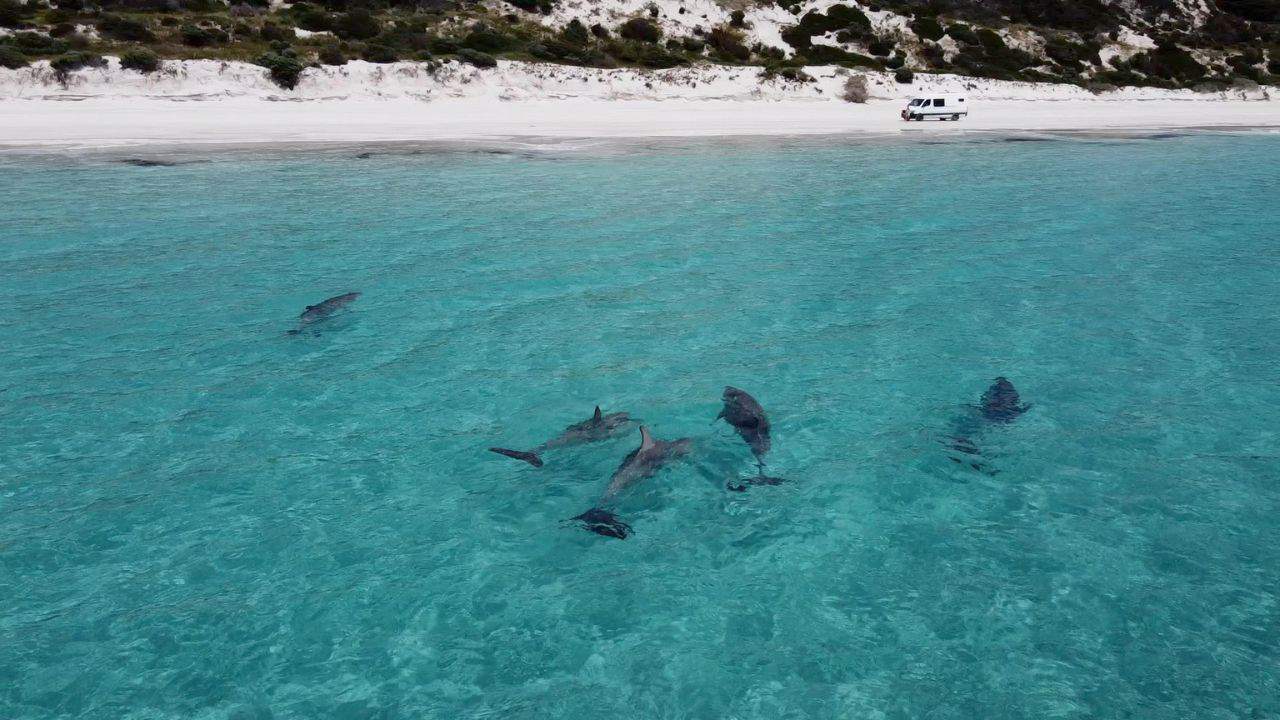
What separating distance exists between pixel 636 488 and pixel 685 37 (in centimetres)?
4448

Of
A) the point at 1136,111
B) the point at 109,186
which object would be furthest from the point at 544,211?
the point at 1136,111

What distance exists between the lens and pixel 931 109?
39344 millimetres

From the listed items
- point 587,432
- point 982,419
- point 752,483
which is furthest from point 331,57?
point 982,419

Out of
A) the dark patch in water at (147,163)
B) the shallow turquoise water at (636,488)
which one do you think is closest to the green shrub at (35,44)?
the dark patch in water at (147,163)

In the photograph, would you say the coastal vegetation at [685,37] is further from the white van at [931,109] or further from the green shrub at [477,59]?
the white van at [931,109]

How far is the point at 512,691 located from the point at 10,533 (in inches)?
196

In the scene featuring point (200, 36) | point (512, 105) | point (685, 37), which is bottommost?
point (512, 105)

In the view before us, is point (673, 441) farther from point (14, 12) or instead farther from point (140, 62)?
point (14, 12)

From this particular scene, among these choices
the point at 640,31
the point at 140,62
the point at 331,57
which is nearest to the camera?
the point at 140,62

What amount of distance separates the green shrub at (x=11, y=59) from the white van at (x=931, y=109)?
36696 millimetres

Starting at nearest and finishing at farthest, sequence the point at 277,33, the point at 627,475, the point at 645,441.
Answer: the point at 645,441 < the point at 627,475 < the point at 277,33

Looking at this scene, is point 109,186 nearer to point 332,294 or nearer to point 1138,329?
point 332,294

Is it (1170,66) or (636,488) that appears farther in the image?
(1170,66)

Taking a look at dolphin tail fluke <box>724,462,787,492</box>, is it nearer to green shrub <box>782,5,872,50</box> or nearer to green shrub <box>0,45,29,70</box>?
green shrub <box>0,45,29,70</box>
